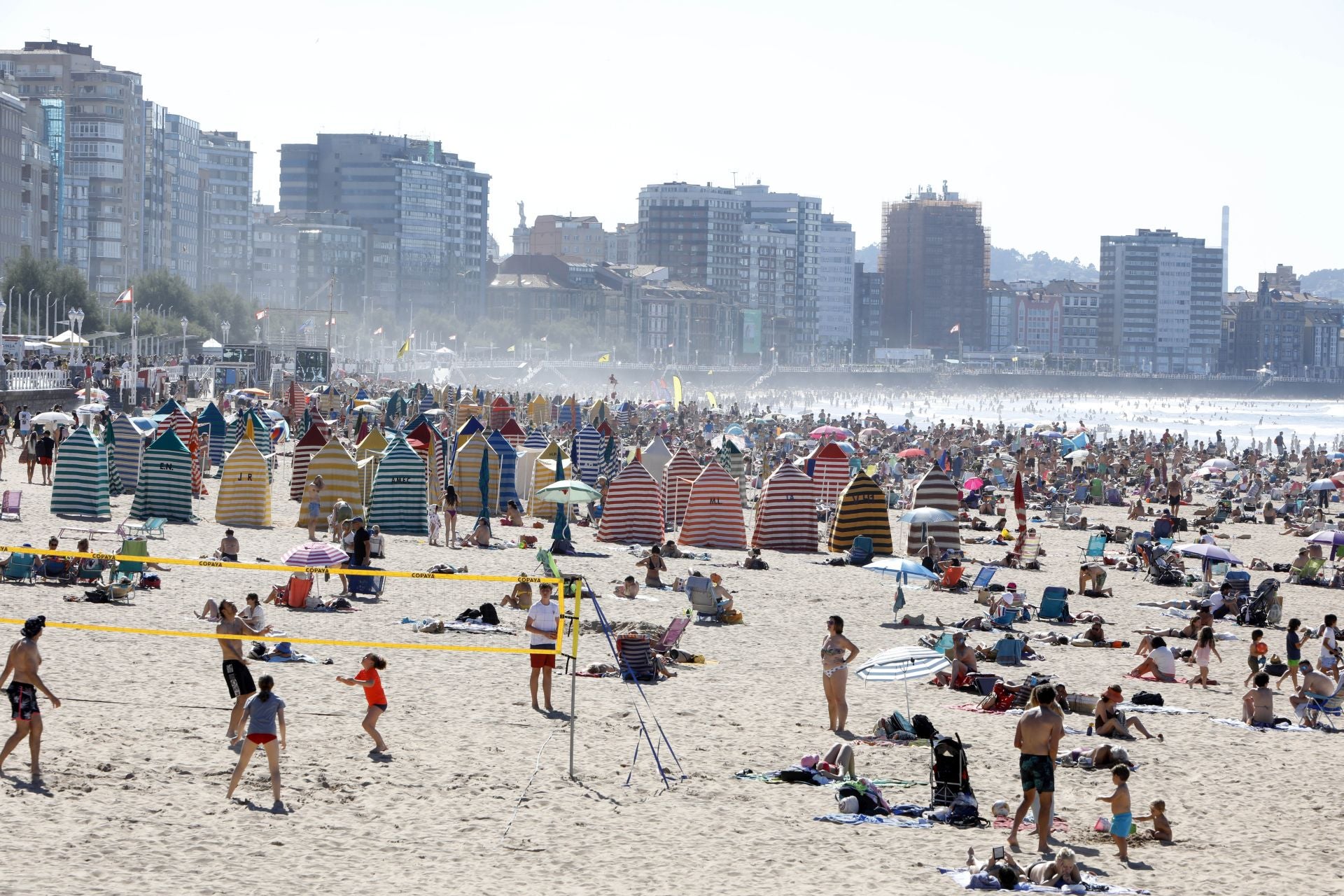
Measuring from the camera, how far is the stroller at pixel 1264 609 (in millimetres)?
18953

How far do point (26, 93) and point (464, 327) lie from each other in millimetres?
49778

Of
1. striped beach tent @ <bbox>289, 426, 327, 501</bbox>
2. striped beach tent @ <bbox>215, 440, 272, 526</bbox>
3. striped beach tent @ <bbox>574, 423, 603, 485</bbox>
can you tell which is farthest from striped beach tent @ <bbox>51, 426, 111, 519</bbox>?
striped beach tent @ <bbox>574, 423, 603, 485</bbox>

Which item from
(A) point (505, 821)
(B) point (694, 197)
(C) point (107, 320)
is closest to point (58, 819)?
(A) point (505, 821)

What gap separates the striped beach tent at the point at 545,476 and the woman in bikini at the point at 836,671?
13170 millimetres

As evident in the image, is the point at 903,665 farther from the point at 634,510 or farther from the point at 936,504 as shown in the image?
the point at 634,510

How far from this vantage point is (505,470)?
26922mm

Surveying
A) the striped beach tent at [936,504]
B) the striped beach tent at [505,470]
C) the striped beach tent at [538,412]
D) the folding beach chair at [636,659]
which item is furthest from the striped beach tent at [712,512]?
the striped beach tent at [538,412]

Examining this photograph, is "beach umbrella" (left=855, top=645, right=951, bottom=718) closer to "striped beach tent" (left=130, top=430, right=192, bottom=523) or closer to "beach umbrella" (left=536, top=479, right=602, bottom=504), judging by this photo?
→ "beach umbrella" (left=536, top=479, right=602, bottom=504)

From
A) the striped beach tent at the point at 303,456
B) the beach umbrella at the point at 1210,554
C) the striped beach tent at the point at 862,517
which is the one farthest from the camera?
the striped beach tent at the point at 303,456

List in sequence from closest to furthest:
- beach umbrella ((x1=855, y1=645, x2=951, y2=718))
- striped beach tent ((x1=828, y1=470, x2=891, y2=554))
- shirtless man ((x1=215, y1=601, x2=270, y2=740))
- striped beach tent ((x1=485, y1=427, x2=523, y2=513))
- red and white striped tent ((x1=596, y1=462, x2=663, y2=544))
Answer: shirtless man ((x1=215, y1=601, x2=270, y2=740)), beach umbrella ((x1=855, y1=645, x2=951, y2=718)), striped beach tent ((x1=828, y1=470, x2=891, y2=554)), red and white striped tent ((x1=596, y1=462, x2=663, y2=544)), striped beach tent ((x1=485, y1=427, x2=523, y2=513))

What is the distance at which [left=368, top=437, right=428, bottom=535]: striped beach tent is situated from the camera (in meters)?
23.2

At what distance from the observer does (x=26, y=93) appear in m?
104

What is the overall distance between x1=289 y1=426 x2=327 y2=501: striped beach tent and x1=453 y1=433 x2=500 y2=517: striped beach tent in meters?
2.06

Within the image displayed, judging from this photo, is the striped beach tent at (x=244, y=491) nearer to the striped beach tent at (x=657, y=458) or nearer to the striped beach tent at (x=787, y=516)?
the striped beach tent at (x=787, y=516)
